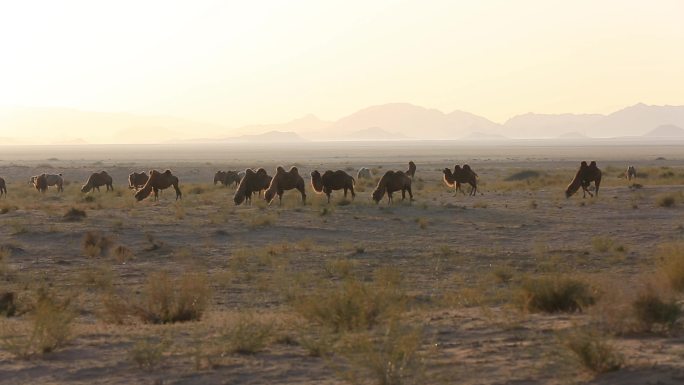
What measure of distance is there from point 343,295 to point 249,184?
22528 millimetres

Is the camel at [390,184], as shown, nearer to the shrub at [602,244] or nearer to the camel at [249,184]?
the camel at [249,184]

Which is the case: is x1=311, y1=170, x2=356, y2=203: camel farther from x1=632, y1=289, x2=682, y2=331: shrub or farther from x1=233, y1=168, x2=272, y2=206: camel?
x1=632, y1=289, x2=682, y2=331: shrub

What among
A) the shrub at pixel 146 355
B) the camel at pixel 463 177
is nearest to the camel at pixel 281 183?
the camel at pixel 463 177

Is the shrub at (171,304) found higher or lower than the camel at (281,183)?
lower

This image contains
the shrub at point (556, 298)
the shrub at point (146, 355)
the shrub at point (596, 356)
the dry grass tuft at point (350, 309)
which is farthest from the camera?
the shrub at point (556, 298)

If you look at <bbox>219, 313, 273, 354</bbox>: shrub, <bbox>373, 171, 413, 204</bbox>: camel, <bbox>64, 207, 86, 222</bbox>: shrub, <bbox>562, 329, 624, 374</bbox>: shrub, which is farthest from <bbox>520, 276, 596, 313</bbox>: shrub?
<bbox>373, 171, 413, 204</bbox>: camel

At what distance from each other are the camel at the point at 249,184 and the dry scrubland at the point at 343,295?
7.92 ft

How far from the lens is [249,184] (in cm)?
3412

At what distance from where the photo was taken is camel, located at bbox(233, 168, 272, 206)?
33.7 metres

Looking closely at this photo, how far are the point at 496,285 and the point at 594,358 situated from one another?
7208 millimetres

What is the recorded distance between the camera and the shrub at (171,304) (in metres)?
12.9

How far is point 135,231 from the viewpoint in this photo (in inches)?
987

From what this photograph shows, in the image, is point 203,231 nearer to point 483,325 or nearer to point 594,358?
point 483,325

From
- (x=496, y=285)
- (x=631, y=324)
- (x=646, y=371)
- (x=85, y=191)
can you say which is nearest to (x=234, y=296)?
(x=496, y=285)
